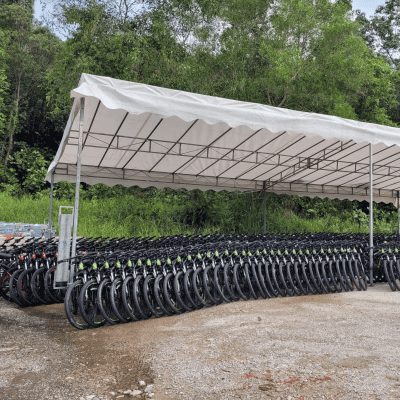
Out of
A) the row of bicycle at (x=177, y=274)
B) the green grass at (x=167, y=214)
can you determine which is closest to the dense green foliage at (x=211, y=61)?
the green grass at (x=167, y=214)

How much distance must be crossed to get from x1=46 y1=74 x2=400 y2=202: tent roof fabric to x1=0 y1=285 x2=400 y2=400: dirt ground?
239 cm

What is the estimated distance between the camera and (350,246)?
7293mm

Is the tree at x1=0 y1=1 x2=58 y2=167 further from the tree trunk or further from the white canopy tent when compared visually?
the white canopy tent

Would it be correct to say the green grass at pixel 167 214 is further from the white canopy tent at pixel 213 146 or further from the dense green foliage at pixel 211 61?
the white canopy tent at pixel 213 146

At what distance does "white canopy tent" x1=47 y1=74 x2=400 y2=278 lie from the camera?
5.26 m

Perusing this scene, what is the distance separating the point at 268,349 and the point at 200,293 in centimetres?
193

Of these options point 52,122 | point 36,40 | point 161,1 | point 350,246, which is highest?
point 36,40

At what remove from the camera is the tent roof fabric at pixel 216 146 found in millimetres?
5336

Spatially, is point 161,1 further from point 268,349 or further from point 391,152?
point 268,349

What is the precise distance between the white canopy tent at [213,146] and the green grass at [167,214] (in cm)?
202

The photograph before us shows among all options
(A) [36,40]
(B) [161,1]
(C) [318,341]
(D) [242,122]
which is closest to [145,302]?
(C) [318,341]

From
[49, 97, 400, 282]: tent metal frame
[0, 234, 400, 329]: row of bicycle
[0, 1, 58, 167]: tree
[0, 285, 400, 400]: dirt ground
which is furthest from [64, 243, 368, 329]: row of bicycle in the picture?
[0, 1, 58, 167]: tree

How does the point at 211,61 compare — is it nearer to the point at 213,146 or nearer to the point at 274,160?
the point at 274,160

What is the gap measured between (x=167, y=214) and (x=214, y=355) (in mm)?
10094
